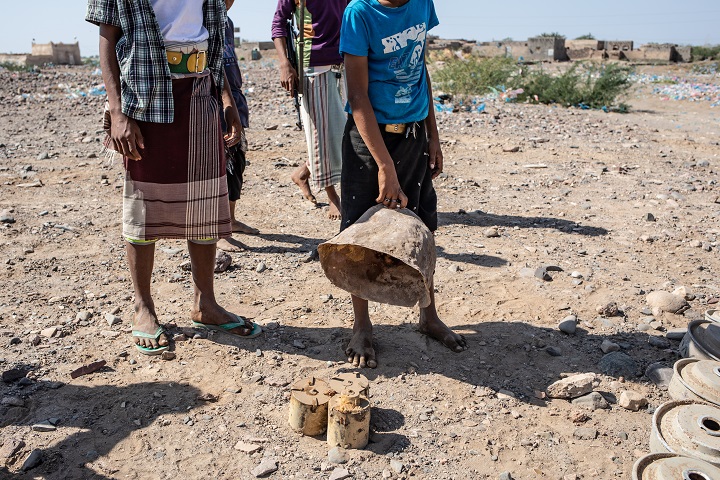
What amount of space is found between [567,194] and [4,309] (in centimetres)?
446

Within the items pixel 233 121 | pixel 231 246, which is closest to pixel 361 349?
pixel 233 121

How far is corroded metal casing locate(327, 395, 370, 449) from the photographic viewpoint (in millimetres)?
2266

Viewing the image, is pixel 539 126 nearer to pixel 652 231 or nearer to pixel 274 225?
pixel 652 231

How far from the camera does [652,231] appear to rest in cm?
464

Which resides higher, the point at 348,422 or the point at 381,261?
the point at 381,261

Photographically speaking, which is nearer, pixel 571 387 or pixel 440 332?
pixel 571 387

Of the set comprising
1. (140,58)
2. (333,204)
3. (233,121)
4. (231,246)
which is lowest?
(231,246)

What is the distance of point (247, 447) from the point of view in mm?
2326

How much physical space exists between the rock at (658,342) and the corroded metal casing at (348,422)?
5.37 ft

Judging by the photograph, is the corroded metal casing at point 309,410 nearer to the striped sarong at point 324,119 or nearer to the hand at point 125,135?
the hand at point 125,135

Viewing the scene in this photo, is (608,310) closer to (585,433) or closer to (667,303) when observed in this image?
(667,303)

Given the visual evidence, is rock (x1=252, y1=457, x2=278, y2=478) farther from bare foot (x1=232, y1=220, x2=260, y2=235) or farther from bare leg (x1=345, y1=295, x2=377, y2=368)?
bare foot (x1=232, y1=220, x2=260, y2=235)

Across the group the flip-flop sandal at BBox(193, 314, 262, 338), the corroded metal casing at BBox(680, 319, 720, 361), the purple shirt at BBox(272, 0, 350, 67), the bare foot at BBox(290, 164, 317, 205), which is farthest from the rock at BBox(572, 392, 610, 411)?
the bare foot at BBox(290, 164, 317, 205)

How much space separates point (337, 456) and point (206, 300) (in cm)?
120
